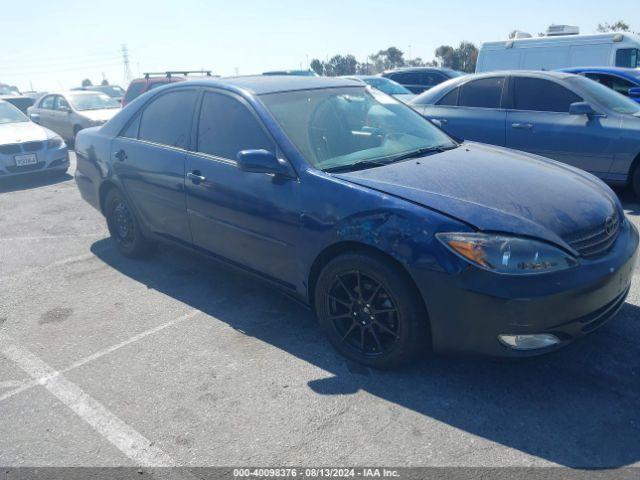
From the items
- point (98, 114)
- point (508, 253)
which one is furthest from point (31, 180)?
point (508, 253)

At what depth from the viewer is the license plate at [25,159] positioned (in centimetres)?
950

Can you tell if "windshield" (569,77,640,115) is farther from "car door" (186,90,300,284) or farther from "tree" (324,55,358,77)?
"tree" (324,55,358,77)

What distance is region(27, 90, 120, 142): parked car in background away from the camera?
1308cm

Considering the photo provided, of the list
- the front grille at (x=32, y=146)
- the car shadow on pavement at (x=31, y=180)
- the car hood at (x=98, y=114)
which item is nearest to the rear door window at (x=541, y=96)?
the car shadow on pavement at (x=31, y=180)

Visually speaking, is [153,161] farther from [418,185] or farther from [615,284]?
[615,284]

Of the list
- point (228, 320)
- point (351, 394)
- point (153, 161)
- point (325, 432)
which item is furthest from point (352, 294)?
point (153, 161)

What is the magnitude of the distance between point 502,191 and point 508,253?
0.57m

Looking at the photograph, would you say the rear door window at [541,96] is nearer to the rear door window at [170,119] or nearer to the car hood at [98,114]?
the rear door window at [170,119]

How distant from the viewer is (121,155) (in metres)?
5.05

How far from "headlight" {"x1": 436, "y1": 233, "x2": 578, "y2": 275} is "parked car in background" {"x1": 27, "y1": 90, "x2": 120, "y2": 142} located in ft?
38.6

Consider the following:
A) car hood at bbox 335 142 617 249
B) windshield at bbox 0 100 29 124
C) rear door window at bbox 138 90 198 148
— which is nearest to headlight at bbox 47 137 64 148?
windshield at bbox 0 100 29 124

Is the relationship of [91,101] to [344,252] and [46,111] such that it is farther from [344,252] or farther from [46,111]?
[344,252]

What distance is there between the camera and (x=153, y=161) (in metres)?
4.64

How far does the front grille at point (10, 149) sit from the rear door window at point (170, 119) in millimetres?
5736
